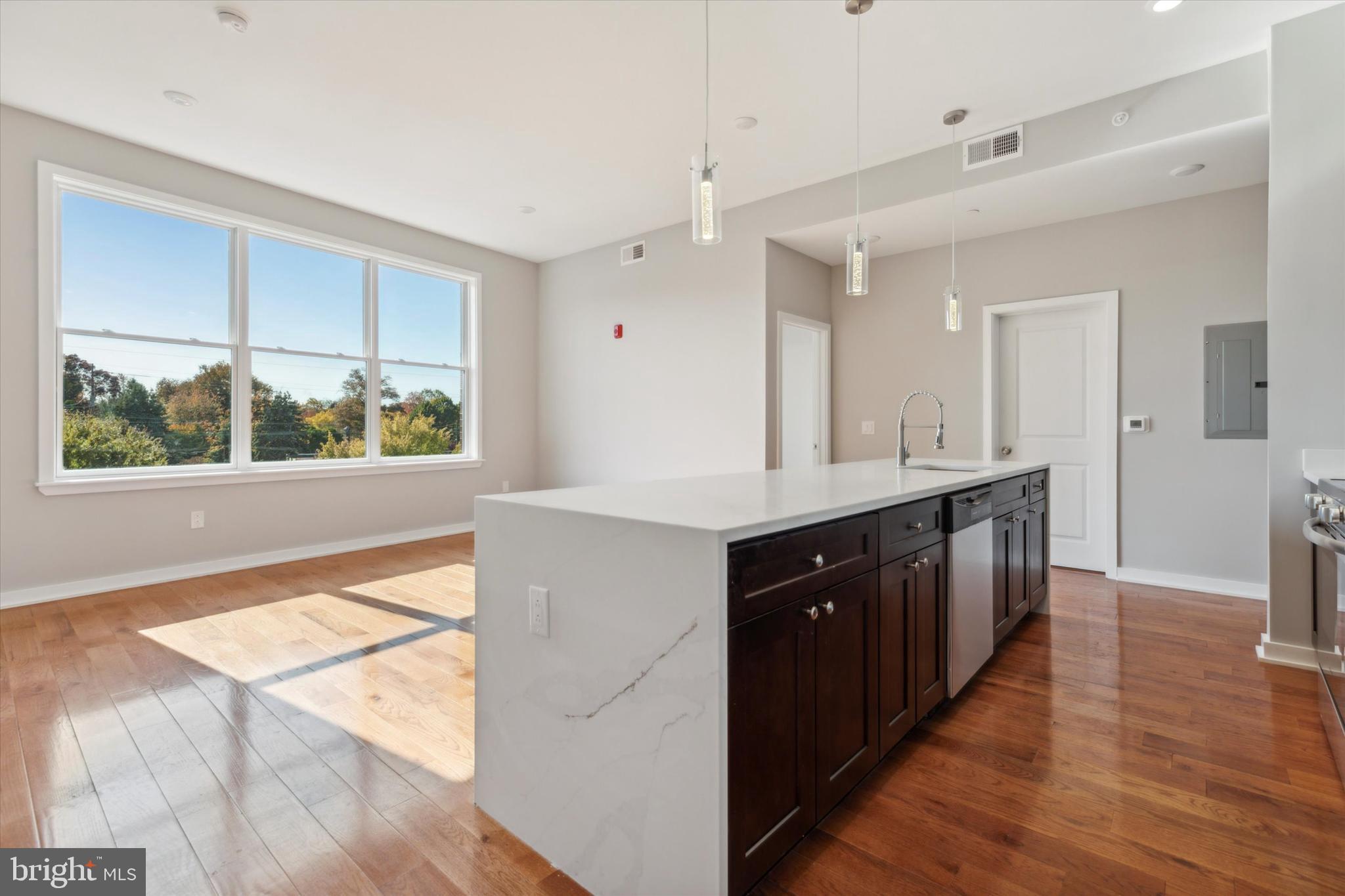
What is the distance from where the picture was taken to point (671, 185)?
474cm

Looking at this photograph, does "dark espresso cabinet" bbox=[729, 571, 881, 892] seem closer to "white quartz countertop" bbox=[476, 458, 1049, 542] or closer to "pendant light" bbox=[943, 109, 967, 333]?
"white quartz countertop" bbox=[476, 458, 1049, 542]

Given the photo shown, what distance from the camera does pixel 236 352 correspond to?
458cm

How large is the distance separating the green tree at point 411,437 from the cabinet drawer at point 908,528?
5067 millimetres

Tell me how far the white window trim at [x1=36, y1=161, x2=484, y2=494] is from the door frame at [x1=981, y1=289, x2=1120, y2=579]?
4852 millimetres

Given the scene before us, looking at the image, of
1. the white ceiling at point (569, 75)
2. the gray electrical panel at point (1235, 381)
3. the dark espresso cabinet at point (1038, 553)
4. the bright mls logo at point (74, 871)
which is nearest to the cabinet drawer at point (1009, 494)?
the dark espresso cabinet at point (1038, 553)

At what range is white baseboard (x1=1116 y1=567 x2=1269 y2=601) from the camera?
3.78 metres

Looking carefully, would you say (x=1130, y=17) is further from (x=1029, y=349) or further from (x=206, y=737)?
(x=206, y=737)

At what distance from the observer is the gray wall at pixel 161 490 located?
3635 mm

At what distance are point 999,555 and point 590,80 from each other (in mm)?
3259

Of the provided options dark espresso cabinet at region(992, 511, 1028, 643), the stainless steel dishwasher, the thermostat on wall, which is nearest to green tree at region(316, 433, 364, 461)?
the stainless steel dishwasher

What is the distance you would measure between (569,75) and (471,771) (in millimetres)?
3378

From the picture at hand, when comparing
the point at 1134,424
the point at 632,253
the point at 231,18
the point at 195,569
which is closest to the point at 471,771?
the point at 231,18

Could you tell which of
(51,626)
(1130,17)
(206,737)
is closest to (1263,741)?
(1130,17)

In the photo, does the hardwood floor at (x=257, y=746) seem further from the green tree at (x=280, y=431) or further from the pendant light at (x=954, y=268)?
the pendant light at (x=954, y=268)
